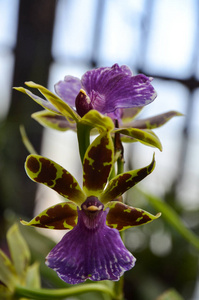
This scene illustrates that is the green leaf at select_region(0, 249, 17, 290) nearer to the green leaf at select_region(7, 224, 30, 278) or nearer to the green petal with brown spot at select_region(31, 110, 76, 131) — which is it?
the green leaf at select_region(7, 224, 30, 278)

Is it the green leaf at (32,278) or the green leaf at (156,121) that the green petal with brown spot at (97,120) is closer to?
the green leaf at (156,121)

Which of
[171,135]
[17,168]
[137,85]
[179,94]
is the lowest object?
[17,168]

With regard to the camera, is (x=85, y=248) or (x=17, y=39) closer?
(x=85, y=248)

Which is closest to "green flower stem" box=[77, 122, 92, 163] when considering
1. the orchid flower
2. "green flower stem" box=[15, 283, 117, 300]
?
the orchid flower

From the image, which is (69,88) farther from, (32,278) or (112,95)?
(32,278)

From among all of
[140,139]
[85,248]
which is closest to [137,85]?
[140,139]

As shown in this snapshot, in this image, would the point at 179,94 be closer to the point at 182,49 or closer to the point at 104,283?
the point at 182,49

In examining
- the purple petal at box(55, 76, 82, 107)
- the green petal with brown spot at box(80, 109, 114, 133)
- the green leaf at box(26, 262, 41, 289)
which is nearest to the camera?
the green petal with brown spot at box(80, 109, 114, 133)
